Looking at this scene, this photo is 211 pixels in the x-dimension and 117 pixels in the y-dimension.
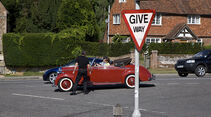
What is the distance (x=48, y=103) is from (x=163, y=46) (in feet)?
83.5

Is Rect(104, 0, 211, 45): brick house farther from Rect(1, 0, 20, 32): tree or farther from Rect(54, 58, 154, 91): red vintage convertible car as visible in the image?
Rect(54, 58, 154, 91): red vintage convertible car

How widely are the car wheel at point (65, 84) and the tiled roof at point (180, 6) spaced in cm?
2989

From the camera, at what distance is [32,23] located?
1982 inches

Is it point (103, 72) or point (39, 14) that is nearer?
point (103, 72)

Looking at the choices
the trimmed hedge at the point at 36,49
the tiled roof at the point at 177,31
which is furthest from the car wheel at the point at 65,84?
the tiled roof at the point at 177,31

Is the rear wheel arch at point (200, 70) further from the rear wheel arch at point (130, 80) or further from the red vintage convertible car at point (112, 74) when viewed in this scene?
the rear wheel arch at point (130, 80)

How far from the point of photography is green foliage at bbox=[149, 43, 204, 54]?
36.9 m

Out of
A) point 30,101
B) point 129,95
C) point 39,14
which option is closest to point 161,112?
point 129,95

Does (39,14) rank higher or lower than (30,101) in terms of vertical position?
higher

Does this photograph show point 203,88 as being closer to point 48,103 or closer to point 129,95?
point 129,95

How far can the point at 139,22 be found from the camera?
7.48 metres

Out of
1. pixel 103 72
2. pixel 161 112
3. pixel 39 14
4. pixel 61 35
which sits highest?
pixel 39 14

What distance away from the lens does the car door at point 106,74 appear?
16406 millimetres

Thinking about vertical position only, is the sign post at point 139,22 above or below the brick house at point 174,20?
below
